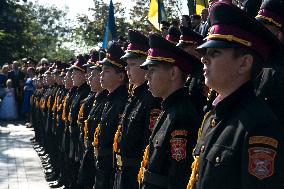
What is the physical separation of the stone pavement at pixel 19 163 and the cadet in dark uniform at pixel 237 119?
22.1ft

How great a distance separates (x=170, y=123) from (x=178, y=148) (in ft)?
0.61

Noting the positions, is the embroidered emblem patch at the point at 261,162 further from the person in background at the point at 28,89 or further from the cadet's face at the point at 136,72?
the person in background at the point at 28,89

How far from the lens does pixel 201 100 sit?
4879 millimetres

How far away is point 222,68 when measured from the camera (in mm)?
2779

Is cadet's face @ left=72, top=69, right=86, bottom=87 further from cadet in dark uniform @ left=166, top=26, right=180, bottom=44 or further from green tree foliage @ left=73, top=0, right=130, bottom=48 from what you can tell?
green tree foliage @ left=73, top=0, right=130, bottom=48

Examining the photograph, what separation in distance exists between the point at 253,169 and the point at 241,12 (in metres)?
0.81

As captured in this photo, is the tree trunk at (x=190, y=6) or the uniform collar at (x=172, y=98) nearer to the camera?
the uniform collar at (x=172, y=98)

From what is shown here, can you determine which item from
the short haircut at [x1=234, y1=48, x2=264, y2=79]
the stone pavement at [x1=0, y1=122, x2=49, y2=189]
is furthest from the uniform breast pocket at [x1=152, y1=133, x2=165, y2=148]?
the stone pavement at [x1=0, y1=122, x2=49, y2=189]

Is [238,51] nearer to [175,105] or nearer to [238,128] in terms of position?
[238,128]

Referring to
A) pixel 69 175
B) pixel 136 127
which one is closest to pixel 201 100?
pixel 136 127

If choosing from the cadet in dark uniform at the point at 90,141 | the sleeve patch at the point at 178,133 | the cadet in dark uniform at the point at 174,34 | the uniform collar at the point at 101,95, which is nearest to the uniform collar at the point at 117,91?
the cadet in dark uniform at the point at 90,141

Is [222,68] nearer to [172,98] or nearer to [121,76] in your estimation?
[172,98]

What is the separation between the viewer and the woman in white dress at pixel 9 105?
65.5 feet

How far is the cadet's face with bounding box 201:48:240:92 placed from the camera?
2.77 metres
